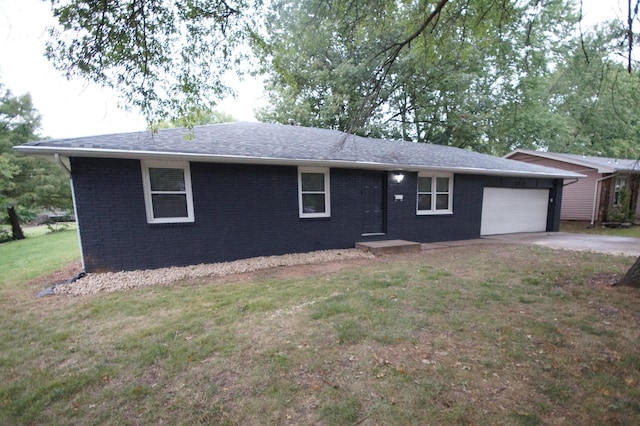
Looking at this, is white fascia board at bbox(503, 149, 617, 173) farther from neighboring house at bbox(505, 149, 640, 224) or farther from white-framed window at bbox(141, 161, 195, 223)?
white-framed window at bbox(141, 161, 195, 223)

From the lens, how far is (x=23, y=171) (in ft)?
48.2

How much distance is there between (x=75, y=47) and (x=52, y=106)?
0.76m

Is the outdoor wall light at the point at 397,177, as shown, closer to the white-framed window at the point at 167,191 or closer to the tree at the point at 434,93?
the tree at the point at 434,93

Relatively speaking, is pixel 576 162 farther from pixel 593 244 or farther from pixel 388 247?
pixel 388 247

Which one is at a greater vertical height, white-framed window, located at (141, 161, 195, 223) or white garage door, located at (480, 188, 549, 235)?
white-framed window, located at (141, 161, 195, 223)

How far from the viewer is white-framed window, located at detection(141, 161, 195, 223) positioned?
6.35m

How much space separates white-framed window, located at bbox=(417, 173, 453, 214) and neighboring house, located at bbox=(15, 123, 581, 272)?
1.4 inches

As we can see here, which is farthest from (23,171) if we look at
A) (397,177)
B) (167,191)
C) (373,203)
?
(397,177)


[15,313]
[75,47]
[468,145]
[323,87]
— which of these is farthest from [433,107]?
[15,313]

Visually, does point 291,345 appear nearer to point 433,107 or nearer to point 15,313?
point 15,313

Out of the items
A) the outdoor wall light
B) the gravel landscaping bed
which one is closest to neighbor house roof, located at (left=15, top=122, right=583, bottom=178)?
the outdoor wall light

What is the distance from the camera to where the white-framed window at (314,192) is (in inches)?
315

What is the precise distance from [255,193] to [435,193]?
624 centimetres

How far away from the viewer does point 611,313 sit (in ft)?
12.4
